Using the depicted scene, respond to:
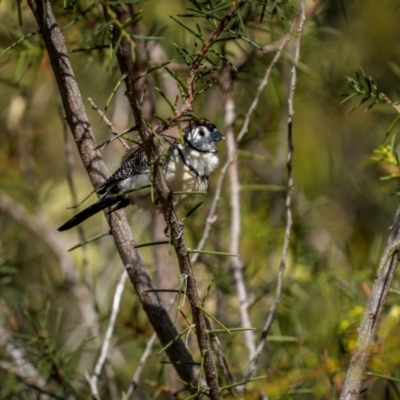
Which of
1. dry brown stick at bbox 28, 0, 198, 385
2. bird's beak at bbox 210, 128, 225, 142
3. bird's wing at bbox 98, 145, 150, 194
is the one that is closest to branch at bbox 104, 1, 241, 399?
dry brown stick at bbox 28, 0, 198, 385

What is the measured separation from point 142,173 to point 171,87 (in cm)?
115

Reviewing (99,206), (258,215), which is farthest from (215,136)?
(258,215)

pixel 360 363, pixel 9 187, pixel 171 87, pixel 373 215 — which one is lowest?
pixel 373 215

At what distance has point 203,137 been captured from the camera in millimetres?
2449

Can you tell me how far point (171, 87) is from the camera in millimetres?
3439

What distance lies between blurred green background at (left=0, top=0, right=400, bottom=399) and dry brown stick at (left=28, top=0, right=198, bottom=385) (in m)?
0.07

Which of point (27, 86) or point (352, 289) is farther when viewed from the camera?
point (27, 86)

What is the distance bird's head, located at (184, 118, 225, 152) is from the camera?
95.0 inches

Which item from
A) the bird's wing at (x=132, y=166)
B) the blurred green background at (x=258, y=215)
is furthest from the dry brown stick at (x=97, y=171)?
the bird's wing at (x=132, y=166)

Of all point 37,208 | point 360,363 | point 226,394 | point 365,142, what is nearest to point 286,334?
point 226,394

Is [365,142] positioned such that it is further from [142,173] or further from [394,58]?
[142,173]

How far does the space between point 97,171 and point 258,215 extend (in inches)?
72.2

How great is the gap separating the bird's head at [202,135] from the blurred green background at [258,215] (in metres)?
0.28

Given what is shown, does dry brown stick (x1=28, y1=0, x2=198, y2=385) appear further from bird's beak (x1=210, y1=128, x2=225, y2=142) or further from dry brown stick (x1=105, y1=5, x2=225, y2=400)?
bird's beak (x1=210, y1=128, x2=225, y2=142)
